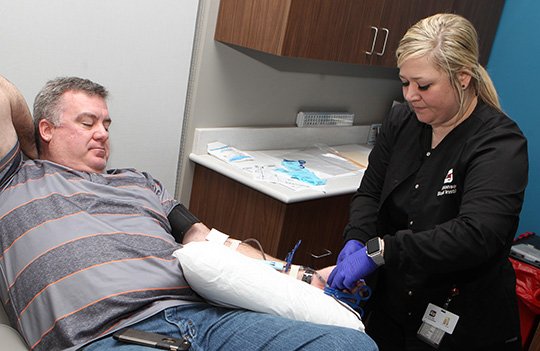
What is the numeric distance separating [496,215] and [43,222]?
1.27m

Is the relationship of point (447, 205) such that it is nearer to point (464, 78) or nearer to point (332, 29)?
point (464, 78)

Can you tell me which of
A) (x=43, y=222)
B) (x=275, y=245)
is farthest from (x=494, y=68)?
(x=43, y=222)

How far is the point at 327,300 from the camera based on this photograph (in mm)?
1480

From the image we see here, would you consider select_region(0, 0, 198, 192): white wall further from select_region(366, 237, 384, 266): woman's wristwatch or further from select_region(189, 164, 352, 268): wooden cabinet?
select_region(366, 237, 384, 266): woman's wristwatch

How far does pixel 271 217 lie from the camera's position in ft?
7.55

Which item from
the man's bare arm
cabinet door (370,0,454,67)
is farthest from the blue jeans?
cabinet door (370,0,454,67)

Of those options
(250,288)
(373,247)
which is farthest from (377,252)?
(250,288)

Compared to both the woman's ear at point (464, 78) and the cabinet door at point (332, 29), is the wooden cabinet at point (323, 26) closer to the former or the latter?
the cabinet door at point (332, 29)

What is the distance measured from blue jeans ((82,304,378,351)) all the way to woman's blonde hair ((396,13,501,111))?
0.82m

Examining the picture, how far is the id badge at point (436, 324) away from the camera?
1675 mm

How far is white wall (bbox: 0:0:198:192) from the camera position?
72.0 inches

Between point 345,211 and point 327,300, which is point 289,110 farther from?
point 327,300

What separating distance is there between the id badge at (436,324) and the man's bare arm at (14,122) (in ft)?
4.56

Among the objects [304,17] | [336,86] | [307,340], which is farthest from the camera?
[336,86]
